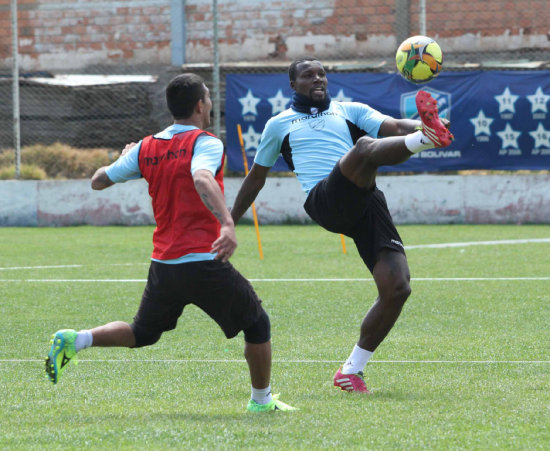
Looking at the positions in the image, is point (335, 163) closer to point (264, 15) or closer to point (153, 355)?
point (153, 355)

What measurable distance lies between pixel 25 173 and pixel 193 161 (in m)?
14.8

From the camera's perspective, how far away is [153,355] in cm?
686

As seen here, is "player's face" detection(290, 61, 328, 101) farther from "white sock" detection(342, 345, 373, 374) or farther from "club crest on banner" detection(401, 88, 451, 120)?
"club crest on banner" detection(401, 88, 451, 120)

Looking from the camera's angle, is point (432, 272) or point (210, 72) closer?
point (432, 272)

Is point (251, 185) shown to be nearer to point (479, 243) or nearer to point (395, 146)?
point (395, 146)

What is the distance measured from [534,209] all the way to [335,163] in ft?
41.3

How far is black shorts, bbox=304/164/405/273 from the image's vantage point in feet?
18.9

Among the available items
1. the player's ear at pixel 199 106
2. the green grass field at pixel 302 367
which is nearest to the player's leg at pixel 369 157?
the player's ear at pixel 199 106

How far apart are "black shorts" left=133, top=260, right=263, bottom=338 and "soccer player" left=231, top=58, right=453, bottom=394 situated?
99cm

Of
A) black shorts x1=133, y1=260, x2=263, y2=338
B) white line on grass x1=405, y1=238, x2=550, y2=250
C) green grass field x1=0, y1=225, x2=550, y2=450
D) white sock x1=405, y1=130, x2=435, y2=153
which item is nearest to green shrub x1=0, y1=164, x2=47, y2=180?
green grass field x1=0, y1=225, x2=550, y2=450

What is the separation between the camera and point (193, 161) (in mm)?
4863

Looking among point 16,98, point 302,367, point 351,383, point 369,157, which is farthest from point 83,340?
point 16,98

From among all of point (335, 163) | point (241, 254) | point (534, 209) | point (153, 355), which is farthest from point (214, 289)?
point (534, 209)

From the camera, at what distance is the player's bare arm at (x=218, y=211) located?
183 inches
